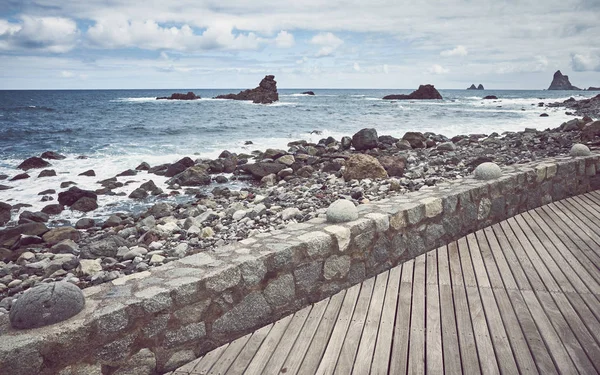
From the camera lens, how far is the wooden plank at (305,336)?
2.82 meters

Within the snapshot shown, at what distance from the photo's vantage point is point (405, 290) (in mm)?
3771

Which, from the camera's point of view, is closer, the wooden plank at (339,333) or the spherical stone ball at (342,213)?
the wooden plank at (339,333)

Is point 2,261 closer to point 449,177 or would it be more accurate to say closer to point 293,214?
point 293,214

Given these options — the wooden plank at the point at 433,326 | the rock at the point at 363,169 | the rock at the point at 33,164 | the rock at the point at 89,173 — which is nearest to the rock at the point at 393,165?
the rock at the point at 363,169

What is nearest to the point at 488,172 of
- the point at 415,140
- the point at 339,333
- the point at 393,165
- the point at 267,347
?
the point at 339,333

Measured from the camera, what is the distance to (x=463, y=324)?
3.21 m

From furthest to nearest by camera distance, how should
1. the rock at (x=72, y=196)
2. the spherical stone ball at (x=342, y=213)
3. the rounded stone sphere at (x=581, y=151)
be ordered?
the rock at (x=72, y=196)
the rounded stone sphere at (x=581, y=151)
the spherical stone ball at (x=342, y=213)

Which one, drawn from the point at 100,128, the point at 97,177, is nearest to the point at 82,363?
the point at 97,177

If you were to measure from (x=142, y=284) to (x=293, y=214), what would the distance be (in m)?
4.88

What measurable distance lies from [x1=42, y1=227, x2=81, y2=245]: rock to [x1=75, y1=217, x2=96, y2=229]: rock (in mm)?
595

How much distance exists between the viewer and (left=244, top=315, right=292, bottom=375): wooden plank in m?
2.80

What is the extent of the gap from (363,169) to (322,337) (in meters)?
7.96

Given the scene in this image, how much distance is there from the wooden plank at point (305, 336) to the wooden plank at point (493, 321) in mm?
1245

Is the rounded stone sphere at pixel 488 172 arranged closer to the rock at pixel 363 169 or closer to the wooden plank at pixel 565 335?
the wooden plank at pixel 565 335
